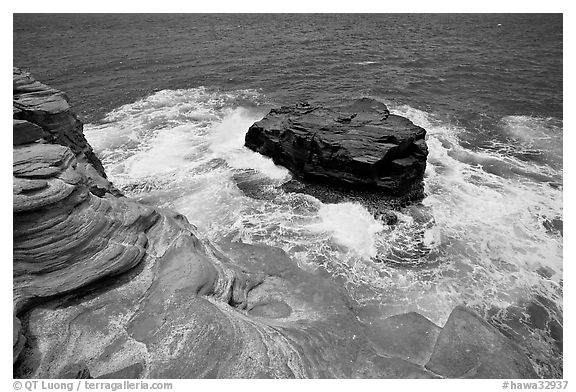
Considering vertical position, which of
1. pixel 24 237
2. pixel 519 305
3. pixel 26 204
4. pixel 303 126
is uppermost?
pixel 26 204

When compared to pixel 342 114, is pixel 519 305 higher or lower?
lower

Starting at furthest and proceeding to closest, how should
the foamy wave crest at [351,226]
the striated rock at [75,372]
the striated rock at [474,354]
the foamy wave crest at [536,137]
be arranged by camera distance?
the foamy wave crest at [536,137]
the foamy wave crest at [351,226]
the striated rock at [474,354]
the striated rock at [75,372]

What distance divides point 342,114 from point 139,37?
50.1 m

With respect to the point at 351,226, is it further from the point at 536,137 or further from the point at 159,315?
the point at 536,137

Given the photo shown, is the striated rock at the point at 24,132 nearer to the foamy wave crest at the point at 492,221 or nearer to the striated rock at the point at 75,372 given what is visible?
the striated rock at the point at 75,372

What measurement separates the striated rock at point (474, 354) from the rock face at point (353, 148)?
10.5m

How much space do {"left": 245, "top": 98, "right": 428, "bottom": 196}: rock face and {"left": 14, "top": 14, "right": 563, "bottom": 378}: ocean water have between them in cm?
160

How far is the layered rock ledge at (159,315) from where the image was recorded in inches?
360

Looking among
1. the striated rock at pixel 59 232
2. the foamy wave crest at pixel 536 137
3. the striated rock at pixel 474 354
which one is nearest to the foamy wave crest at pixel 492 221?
the foamy wave crest at pixel 536 137

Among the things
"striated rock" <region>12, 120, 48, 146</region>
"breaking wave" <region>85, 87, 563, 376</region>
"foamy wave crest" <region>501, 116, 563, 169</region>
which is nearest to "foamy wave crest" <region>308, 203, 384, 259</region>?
"breaking wave" <region>85, 87, 563, 376</region>

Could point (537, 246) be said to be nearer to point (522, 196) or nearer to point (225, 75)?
point (522, 196)

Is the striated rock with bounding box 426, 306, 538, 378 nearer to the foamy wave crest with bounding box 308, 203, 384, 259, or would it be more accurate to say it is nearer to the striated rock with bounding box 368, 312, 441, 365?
the striated rock with bounding box 368, 312, 441, 365
